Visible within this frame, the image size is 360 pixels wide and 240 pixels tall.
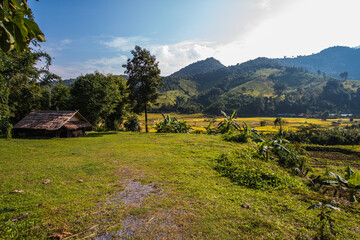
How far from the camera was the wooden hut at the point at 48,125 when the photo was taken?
16.9m

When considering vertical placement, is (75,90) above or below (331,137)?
above

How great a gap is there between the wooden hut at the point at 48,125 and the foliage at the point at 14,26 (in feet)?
60.1

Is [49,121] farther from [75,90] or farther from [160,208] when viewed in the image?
[160,208]

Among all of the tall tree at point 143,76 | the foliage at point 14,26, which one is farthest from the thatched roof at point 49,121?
the foliage at point 14,26

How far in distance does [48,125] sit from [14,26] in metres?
19.5

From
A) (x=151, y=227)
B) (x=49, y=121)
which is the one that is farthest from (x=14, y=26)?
(x=49, y=121)

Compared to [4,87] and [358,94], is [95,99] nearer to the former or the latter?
[4,87]

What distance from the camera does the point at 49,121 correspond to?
685 inches

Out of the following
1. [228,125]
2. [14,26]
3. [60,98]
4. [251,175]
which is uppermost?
[60,98]

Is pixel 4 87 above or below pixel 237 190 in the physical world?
above

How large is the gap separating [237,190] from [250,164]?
2.49 metres

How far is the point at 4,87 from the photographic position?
1377cm

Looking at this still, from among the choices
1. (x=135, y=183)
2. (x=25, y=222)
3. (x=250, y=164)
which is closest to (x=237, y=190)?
(x=250, y=164)

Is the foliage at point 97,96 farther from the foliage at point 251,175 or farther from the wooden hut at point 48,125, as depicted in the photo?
the foliage at point 251,175
